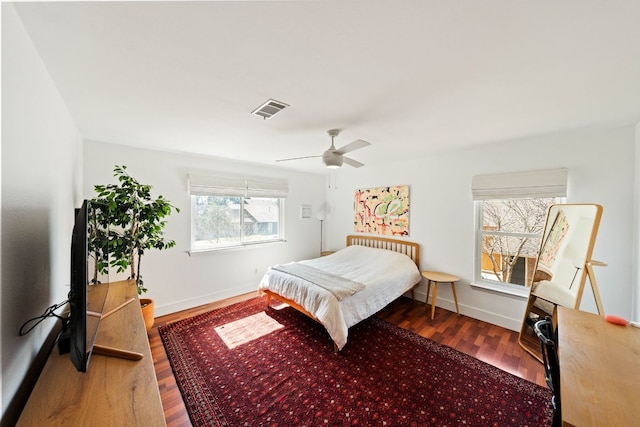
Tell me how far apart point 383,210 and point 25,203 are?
3.95 m

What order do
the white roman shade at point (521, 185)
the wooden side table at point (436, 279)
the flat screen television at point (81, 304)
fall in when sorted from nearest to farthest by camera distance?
the flat screen television at point (81, 304), the white roman shade at point (521, 185), the wooden side table at point (436, 279)

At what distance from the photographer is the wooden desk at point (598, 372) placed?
0.74 m

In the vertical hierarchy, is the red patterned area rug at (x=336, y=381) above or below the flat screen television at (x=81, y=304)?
below

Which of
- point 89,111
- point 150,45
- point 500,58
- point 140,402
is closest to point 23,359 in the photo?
point 140,402

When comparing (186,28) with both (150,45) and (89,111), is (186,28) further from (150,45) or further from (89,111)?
(89,111)

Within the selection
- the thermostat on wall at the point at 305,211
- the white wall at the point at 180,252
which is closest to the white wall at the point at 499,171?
the thermostat on wall at the point at 305,211

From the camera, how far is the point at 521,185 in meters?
2.76

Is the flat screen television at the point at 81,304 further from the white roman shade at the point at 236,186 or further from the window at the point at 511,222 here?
the window at the point at 511,222

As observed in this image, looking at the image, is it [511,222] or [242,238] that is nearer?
[511,222]

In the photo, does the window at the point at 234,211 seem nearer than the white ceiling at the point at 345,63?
No

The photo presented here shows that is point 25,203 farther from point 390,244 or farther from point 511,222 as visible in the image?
point 511,222

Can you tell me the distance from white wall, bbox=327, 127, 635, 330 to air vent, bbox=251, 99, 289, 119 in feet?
8.62

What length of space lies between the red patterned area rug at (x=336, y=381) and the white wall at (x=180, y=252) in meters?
0.63

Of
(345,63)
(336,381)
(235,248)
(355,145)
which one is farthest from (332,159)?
(235,248)
